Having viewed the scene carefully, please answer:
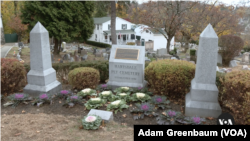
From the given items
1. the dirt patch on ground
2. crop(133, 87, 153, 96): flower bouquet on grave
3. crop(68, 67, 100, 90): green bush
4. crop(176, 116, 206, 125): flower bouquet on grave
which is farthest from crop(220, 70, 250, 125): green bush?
crop(68, 67, 100, 90): green bush

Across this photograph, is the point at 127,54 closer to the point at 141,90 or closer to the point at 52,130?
the point at 141,90

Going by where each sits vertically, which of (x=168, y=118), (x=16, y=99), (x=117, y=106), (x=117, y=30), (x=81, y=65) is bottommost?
(x=168, y=118)

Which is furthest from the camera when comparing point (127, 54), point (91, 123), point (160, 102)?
point (127, 54)

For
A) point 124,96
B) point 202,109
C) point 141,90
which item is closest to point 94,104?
point 124,96

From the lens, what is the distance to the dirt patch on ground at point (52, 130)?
426cm

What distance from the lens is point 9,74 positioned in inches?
268

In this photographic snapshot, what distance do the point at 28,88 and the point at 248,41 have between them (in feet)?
96.7

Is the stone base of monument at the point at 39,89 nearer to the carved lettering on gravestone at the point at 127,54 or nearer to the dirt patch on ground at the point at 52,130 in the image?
the dirt patch on ground at the point at 52,130

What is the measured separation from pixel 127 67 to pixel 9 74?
13.7 feet

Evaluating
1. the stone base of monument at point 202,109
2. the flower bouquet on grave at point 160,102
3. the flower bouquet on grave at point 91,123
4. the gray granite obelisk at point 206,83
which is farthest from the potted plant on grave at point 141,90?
the flower bouquet on grave at point 91,123

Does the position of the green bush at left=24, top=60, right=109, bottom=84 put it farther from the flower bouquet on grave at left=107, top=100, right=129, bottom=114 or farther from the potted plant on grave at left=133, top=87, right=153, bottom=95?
the flower bouquet on grave at left=107, top=100, right=129, bottom=114

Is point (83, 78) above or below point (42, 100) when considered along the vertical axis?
above

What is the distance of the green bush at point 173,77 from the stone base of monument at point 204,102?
0.75m

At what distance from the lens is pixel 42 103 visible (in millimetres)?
6211
